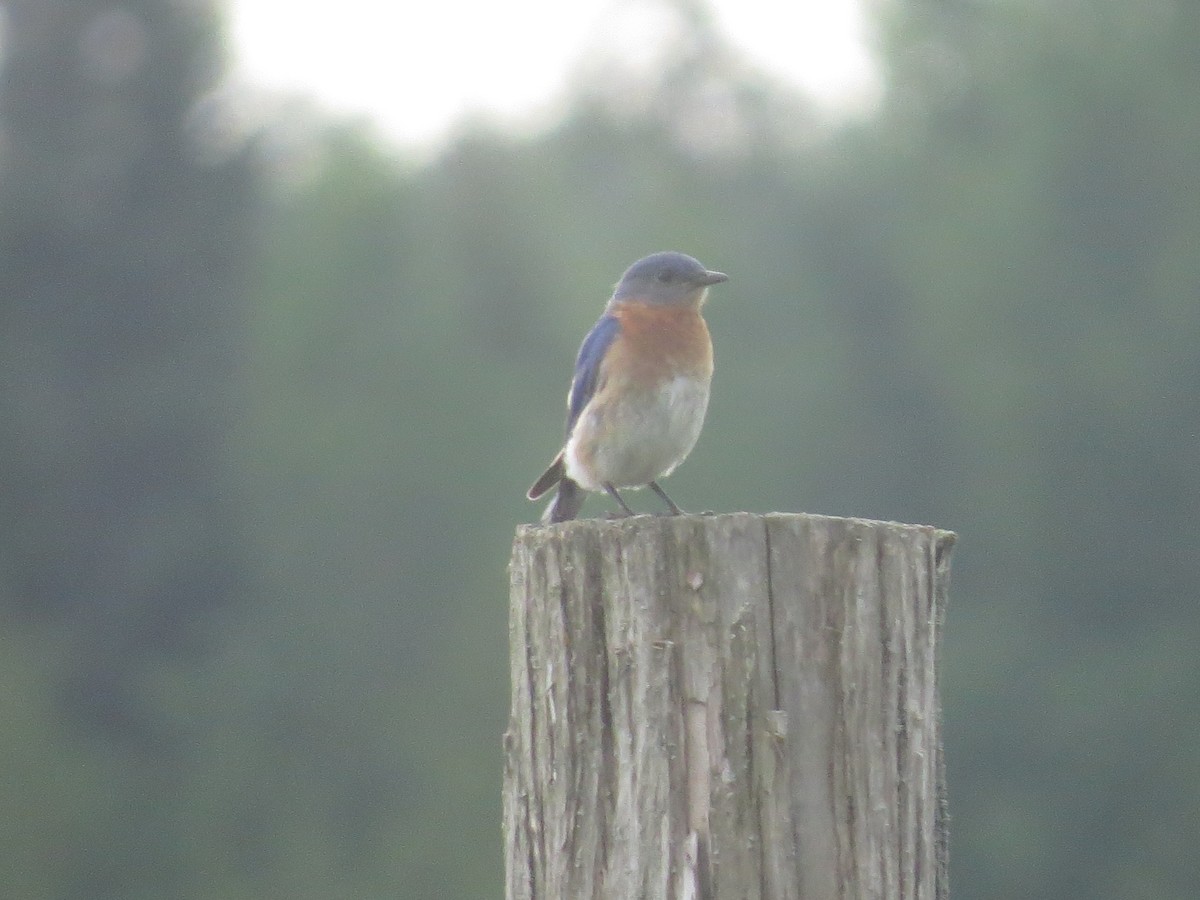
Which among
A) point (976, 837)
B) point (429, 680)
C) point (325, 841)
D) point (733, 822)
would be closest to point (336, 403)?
point (429, 680)

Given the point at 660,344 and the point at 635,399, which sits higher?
the point at 660,344

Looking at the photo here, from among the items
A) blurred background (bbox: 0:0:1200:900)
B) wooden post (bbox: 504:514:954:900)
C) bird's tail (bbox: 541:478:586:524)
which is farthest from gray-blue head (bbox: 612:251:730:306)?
blurred background (bbox: 0:0:1200:900)

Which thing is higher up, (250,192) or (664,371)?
(250,192)

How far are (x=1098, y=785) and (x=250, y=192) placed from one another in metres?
19.7

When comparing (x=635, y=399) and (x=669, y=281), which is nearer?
(x=635, y=399)

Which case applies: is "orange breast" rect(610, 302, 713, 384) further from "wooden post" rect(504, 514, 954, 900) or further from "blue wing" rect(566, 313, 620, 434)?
"wooden post" rect(504, 514, 954, 900)

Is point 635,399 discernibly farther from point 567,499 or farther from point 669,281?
point 669,281

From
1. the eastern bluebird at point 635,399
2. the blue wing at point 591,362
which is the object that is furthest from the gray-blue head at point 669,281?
the blue wing at point 591,362

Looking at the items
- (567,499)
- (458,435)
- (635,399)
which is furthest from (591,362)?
(458,435)

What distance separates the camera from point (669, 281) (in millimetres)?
8953

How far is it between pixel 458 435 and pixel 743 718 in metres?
37.7

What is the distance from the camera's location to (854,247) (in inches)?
1777

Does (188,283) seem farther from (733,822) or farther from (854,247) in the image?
(733,822)

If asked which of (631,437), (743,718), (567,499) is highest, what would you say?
(631,437)
